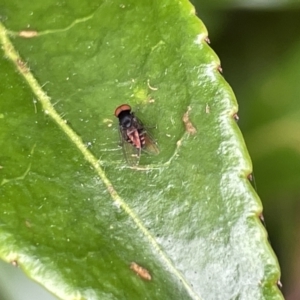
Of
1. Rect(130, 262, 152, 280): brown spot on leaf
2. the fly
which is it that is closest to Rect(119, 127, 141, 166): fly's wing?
the fly

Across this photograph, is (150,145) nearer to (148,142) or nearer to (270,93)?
(148,142)

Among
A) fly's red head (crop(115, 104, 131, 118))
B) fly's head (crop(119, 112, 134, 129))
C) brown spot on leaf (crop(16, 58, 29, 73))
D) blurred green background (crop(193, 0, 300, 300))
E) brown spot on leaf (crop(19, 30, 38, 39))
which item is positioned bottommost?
blurred green background (crop(193, 0, 300, 300))

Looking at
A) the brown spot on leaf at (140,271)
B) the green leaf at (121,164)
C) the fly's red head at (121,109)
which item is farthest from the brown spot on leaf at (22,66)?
the brown spot on leaf at (140,271)

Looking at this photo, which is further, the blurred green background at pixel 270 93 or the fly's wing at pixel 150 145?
the blurred green background at pixel 270 93

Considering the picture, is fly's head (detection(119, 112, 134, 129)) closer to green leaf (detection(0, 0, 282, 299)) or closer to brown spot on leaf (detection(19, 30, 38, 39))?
green leaf (detection(0, 0, 282, 299))

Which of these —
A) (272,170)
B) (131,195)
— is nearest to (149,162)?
(131,195)

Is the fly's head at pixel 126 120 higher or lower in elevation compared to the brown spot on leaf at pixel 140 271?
higher

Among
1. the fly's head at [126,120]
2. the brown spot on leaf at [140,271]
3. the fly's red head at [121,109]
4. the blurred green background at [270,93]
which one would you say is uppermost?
the fly's red head at [121,109]

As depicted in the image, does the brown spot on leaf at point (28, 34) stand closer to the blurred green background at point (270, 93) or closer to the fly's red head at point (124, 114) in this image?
the fly's red head at point (124, 114)
